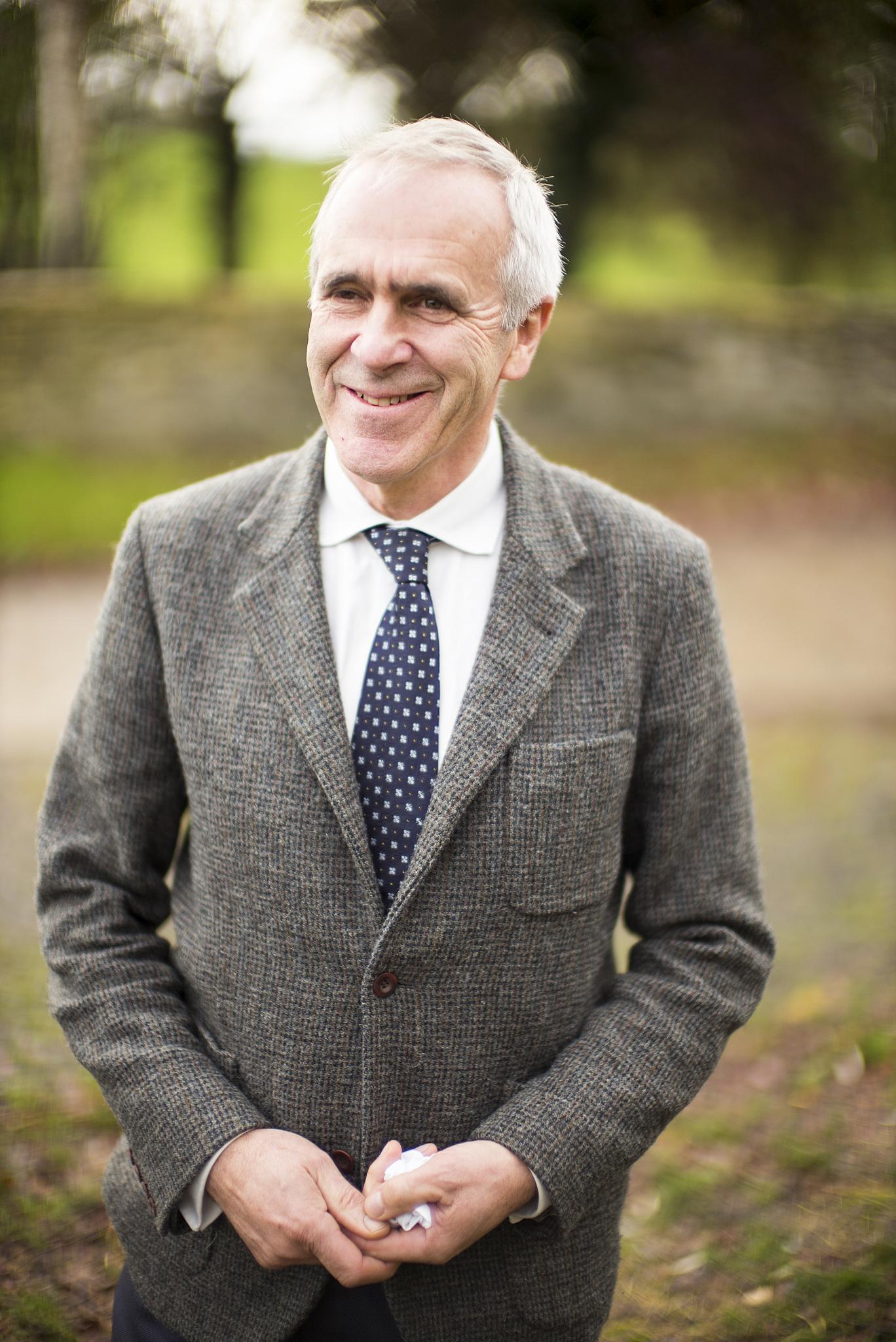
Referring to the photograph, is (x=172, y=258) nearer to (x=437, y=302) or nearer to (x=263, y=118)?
(x=263, y=118)

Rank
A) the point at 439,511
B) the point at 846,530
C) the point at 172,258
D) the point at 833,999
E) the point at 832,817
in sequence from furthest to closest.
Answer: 1. the point at 172,258
2. the point at 846,530
3. the point at 832,817
4. the point at 833,999
5. the point at 439,511

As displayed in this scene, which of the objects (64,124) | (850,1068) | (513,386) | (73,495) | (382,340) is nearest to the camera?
(382,340)

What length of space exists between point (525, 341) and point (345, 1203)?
135 centimetres

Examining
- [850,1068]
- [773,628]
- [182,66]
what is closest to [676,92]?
[773,628]

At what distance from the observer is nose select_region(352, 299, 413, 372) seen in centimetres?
151

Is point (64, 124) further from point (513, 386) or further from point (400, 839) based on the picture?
point (400, 839)

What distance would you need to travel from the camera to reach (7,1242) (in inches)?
97.7

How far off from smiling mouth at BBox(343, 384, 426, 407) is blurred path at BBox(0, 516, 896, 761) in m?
4.54

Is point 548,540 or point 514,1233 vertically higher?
point 548,540

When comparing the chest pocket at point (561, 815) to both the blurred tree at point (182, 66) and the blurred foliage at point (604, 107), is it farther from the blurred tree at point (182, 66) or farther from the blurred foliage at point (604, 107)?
the blurred tree at point (182, 66)

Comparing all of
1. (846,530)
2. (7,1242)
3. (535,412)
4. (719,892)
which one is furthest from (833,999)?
(535,412)

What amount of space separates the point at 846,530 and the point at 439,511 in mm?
7577

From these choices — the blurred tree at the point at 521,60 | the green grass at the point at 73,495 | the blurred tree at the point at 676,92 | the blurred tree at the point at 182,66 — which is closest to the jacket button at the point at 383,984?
the blurred tree at the point at 182,66

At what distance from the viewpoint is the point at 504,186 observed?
1553mm
